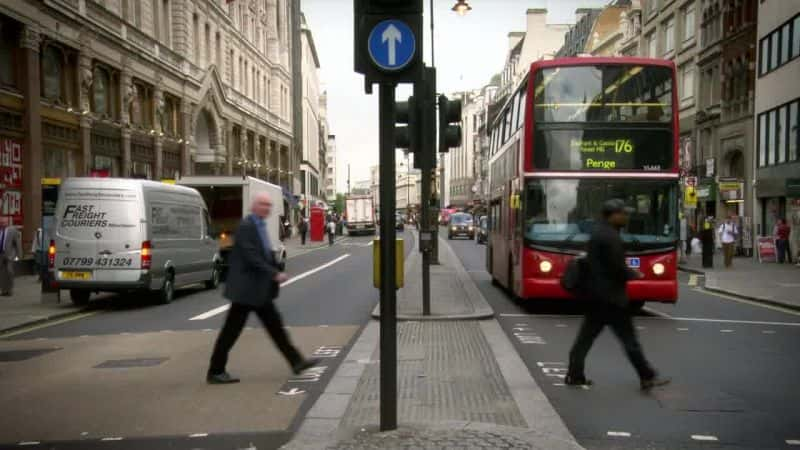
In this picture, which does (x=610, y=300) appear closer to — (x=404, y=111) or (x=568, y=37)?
(x=404, y=111)

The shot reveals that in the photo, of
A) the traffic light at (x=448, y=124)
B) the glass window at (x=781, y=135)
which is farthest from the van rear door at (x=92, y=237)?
the glass window at (x=781, y=135)

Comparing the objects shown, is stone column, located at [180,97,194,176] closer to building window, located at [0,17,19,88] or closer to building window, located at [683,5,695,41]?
building window, located at [0,17,19,88]

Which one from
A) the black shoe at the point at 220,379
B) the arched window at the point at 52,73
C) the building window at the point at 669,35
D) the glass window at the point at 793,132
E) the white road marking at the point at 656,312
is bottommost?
the white road marking at the point at 656,312

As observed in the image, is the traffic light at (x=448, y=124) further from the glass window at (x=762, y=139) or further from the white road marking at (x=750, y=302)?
the glass window at (x=762, y=139)

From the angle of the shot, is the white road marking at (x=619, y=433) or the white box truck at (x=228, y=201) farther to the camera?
the white box truck at (x=228, y=201)

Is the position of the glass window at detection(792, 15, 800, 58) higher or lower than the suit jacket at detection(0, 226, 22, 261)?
higher

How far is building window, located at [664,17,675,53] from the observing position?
43.6 metres

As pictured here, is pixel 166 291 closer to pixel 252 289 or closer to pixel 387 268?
pixel 252 289

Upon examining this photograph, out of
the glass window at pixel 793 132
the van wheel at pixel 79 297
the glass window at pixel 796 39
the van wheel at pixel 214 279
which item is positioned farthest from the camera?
the glass window at pixel 793 132

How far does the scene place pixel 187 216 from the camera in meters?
16.7

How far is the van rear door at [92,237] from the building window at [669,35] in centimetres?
3749

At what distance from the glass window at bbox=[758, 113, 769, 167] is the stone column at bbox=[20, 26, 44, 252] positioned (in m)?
26.8

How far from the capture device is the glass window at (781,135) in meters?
29.1

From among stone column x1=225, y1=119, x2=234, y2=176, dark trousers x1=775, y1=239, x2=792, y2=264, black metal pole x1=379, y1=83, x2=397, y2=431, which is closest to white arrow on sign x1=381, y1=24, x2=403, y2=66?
black metal pole x1=379, y1=83, x2=397, y2=431
